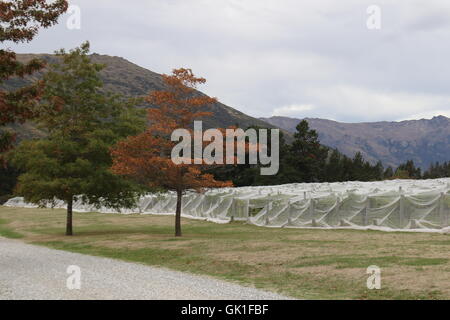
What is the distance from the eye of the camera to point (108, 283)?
1270cm

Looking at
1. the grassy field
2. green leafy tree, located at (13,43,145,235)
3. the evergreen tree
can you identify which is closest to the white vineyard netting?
green leafy tree, located at (13,43,145,235)

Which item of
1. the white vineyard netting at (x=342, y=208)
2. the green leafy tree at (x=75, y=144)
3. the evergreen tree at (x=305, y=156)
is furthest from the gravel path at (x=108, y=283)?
the evergreen tree at (x=305, y=156)

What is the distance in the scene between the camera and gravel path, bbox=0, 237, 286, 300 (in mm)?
11055

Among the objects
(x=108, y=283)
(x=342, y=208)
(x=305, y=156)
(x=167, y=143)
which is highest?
(x=305, y=156)

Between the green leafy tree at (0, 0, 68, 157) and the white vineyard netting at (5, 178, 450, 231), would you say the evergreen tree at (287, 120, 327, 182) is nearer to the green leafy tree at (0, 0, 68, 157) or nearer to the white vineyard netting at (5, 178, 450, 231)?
the white vineyard netting at (5, 178, 450, 231)

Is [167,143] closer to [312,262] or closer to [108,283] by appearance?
[312,262]

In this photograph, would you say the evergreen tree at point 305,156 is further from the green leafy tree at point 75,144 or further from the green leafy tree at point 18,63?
the green leafy tree at point 18,63

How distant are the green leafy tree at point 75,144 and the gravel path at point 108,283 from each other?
12.4 m

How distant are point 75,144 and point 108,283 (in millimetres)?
19699

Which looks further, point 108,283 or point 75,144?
point 75,144

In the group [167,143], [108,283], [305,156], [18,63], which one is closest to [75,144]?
[167,143]

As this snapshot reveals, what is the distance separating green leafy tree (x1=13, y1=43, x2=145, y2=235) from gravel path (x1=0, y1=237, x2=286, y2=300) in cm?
1244

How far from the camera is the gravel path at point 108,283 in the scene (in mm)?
11055
